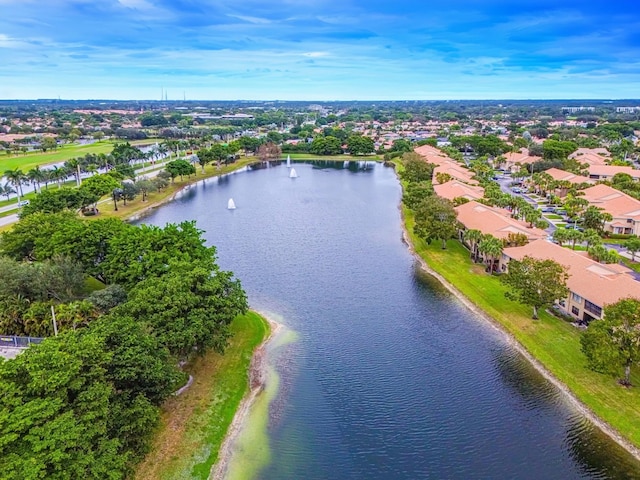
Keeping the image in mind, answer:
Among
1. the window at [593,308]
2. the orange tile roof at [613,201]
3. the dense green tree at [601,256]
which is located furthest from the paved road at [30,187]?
the orange tile roof at [613,201]

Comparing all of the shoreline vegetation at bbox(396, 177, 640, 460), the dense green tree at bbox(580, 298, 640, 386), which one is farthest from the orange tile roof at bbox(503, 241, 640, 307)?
the dense green tree at bbox(580, 298, 640, 386)

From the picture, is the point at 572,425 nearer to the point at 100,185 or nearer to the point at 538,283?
the point at 538,283

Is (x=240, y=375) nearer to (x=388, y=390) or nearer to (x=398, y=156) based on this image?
(x=388, y=390)

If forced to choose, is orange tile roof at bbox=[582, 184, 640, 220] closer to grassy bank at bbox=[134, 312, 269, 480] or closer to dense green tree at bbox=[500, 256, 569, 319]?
dense green tree at bbox=[500, 256, 569, 319]

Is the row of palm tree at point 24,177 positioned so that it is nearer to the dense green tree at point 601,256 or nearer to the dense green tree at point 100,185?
the dense green tree at point 100,185

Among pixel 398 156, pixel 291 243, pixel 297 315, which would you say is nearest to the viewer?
pixel 297 315

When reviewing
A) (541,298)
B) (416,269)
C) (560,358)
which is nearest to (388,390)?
(560,358)

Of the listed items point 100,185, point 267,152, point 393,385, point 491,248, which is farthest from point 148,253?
point 267,152
